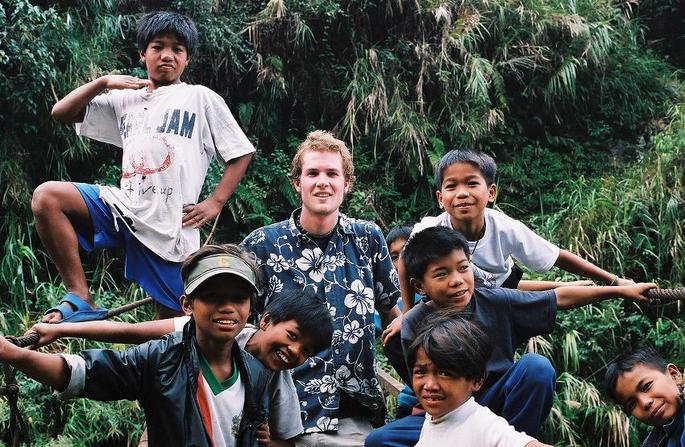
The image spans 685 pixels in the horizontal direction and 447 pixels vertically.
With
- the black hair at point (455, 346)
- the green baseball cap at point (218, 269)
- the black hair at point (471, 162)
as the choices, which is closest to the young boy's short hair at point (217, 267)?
the green baseball cap at point (218, 269)

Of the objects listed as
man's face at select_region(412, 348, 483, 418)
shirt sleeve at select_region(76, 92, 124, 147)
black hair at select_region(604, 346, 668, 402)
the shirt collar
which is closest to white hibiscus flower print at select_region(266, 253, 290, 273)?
the shirt collar

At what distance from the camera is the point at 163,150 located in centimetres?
281

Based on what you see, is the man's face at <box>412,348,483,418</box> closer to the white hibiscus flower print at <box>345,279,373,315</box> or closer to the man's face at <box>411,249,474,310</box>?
the man's face at <box>411,249,474,310</box>

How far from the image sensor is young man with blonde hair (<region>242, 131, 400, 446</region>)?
256 centimetres

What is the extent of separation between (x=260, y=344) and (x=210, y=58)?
4874 mm

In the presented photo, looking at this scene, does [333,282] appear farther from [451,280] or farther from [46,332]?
[46,332]

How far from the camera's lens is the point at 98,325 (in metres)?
2.28

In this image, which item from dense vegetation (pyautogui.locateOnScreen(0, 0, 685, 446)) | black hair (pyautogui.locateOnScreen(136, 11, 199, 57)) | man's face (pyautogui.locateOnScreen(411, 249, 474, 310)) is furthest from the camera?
dense vegetation (pyautogui.locateOnScreen(0, 0, 685, 446))

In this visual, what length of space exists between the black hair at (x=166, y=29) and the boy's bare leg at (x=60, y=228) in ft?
2.02

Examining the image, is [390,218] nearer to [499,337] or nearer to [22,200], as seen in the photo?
[22,200]

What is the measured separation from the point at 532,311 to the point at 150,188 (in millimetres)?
1389

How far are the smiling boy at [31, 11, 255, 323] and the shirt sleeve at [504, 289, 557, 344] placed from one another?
1159mm

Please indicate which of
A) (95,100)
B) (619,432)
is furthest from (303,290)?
(619,432)

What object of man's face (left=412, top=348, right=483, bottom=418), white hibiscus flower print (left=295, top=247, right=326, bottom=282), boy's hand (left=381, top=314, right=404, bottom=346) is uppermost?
white hibiscus flower print (left=295, top=247, right=326, bottom=282)
